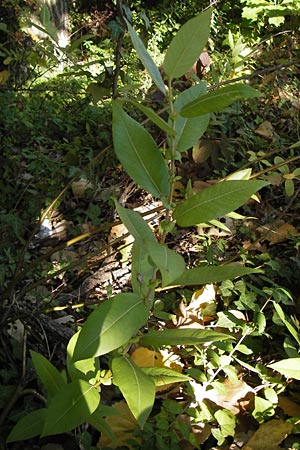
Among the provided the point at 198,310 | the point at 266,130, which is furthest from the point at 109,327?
the point at 266,130

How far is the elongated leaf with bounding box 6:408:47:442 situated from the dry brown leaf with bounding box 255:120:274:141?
2413 millimetres

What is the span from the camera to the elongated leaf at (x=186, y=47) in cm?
82

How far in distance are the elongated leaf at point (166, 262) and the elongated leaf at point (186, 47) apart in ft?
0.94

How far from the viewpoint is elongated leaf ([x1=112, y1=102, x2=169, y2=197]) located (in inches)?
34.4

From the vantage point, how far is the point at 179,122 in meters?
0.93

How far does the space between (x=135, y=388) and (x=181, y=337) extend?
130mm

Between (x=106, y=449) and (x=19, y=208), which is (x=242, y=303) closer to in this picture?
(x=106, y=449)

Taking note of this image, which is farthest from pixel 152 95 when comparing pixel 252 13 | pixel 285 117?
pixel 252 13

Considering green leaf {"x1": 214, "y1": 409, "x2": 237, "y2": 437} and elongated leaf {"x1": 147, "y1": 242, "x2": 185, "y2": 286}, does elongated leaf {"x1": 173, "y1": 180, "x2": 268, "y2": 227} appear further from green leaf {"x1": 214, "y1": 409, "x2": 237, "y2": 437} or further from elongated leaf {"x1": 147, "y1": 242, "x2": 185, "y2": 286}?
green leaf {"x1": 214, "y1": 409, "x2": 237, "y2": 437}

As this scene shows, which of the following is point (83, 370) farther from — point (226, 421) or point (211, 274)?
point (226, 421)

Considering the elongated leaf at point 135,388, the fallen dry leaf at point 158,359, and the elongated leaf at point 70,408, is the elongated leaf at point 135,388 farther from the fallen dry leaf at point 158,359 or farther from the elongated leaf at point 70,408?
the fallen dry leaf at point 158,359

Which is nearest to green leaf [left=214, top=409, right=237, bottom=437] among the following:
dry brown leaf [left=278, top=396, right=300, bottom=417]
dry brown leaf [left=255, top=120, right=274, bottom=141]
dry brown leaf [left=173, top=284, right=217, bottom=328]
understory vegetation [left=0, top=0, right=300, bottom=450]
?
understory vegetation [left=0, top=0, right=300, bottom=450]

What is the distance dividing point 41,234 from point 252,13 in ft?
19.4

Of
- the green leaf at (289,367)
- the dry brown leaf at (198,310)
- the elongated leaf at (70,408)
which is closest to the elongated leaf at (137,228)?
the elongated leaf at (70,408)
